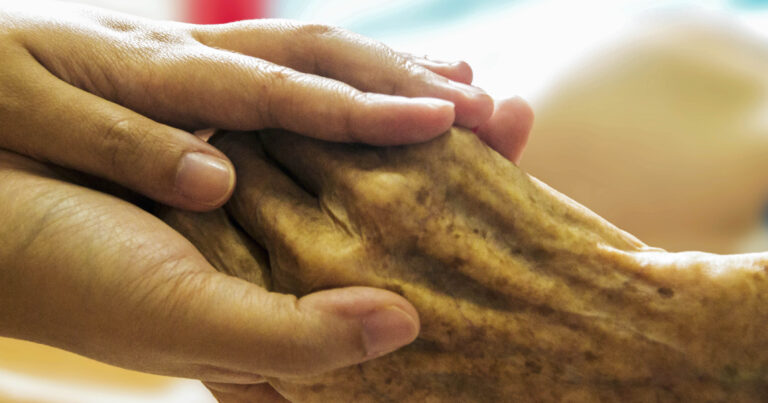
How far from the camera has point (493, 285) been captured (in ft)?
3.04

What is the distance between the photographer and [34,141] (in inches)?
35.6

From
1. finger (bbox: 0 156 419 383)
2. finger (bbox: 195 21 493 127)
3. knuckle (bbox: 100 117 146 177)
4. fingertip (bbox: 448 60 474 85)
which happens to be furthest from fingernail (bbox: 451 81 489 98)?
knuckle (bbox: 100 117 146 177)

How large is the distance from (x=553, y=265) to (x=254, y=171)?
0.47m

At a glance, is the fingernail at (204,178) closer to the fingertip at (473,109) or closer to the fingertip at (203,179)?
the fingertip at (203,179)

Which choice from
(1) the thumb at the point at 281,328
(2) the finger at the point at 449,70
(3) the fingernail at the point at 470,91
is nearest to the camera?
(1) the thumb at the point at 281,328

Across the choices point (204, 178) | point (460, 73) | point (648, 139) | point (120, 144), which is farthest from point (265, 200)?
point (648, 139)

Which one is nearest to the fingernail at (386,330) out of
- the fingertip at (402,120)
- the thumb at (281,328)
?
the thumb at (281,328)

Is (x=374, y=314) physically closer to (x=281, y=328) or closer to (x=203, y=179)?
(x=281, y=328)

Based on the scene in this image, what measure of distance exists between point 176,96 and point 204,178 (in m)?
0.16

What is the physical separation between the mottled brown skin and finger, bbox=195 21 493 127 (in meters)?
0.08

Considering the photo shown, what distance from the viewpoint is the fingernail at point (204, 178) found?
88 centimetres

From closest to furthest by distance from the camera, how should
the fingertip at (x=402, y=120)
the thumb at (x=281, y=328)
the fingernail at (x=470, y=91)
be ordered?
the thumb at (x=281, y=328)
the fingertip at (x=402, y=120)
the fingernail at (x=470, y=91)

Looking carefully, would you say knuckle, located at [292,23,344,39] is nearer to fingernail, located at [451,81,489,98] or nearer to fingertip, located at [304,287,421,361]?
fingernail, located at [451,81,489,98]

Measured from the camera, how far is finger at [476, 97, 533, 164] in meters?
1.09
